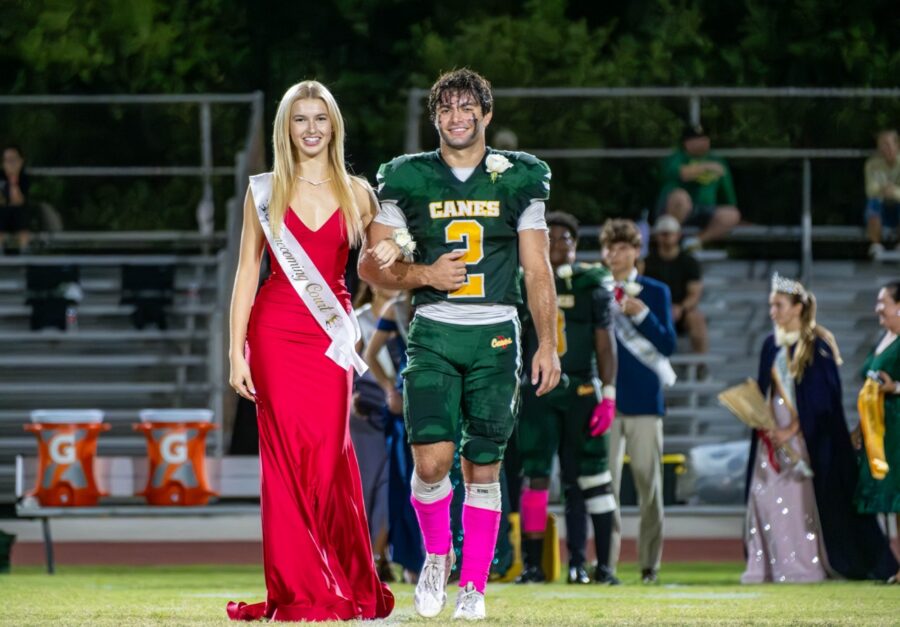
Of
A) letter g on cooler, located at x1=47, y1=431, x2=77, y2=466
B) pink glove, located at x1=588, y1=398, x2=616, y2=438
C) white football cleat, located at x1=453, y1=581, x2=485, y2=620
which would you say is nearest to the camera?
white football cleat, located at x1=453, y1=581, x2=485, y2=620

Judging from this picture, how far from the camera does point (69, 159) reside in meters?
18.3

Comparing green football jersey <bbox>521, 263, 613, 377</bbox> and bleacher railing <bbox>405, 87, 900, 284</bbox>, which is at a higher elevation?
bleacher railing <bbox>405, 87, 900, 284</bbox>

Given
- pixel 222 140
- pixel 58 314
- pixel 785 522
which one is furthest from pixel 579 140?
pixel 785 522

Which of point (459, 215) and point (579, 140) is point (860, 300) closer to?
point (579, 140)

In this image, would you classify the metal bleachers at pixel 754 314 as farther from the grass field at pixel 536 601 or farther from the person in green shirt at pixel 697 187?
the grass field at pixel 536 601

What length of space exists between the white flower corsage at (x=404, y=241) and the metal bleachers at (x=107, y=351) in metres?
8.71

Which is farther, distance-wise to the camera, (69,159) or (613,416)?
(69,159)

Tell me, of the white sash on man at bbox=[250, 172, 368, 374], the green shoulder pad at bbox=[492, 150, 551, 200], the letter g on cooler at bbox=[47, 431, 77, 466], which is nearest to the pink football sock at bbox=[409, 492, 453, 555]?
the white sash on man at bbox=[250, 172, 368, 374]

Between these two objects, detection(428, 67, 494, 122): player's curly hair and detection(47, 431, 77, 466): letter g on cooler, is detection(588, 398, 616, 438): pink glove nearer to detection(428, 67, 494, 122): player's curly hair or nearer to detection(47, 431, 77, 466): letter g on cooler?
detection(428, 67, 494, 122): player's curly hair

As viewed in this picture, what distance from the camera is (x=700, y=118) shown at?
1602 cm

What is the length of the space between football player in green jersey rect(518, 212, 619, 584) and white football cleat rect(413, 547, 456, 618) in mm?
2793

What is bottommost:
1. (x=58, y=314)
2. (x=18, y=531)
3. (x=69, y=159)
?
(x=18, y=531)

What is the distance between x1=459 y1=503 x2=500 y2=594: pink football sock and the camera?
6.76 metres

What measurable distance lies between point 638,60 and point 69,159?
624cm
